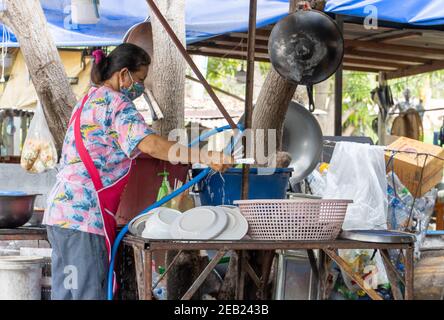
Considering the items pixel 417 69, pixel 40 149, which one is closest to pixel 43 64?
pixel 40 149

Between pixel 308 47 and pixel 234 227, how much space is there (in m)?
1.26

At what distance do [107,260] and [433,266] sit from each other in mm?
2703

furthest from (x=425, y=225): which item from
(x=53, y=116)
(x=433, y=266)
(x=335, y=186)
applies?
→ (x=53, y=116)

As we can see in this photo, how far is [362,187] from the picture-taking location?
216 inches

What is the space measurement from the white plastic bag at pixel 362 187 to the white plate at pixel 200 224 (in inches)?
71.7

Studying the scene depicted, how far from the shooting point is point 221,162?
11.4 ft

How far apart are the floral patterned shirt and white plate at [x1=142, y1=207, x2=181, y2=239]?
9.5 inches

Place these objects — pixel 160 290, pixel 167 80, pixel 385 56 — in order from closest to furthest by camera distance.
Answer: pixel 160 290 < pixel 167 80 < pixel 385 56

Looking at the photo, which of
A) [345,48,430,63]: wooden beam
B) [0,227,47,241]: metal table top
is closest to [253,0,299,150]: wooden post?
[0,227,47,241]: metal table top

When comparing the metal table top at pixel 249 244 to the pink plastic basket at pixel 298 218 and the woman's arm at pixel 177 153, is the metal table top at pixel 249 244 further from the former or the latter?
the woman's arm at pixel 177 153

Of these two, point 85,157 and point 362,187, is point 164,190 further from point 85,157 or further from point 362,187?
point 362,187

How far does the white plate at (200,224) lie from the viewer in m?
3.49

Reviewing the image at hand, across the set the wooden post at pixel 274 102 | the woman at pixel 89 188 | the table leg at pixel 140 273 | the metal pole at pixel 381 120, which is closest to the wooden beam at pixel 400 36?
the metal pole at pixel 381 120
